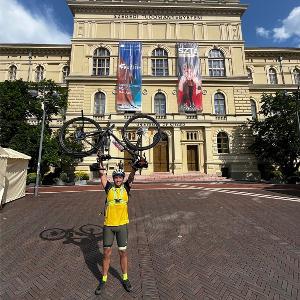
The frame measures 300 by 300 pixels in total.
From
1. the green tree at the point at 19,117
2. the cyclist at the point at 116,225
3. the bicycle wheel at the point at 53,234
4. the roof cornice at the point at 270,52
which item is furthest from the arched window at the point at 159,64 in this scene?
the cyclist at the point at 116,225

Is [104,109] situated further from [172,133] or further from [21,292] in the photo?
[21,292]

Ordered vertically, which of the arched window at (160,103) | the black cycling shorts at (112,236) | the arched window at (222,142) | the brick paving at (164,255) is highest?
the arched window at (160,103)

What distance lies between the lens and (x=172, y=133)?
3062 centimetres

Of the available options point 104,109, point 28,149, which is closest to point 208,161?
point 104,109

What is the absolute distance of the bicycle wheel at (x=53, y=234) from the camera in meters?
7.39

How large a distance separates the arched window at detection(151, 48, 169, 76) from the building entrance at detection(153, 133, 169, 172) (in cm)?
1017

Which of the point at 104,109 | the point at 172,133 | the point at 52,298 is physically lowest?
the point at 52,298

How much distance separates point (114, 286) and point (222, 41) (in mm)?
37777

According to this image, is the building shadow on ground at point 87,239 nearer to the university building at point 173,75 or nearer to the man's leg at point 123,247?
the man's leg at point 123,247

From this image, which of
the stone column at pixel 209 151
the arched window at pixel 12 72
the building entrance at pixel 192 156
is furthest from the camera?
the arched window at pixel 12 72

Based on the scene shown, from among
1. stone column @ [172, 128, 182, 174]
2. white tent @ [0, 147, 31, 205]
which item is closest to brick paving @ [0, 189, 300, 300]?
white tent @ [0, 147, 31, 205]

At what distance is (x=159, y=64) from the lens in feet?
113

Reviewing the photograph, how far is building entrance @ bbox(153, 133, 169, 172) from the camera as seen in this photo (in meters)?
30.6

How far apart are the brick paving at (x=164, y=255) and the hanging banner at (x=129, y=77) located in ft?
75.6
